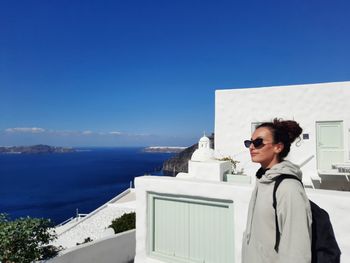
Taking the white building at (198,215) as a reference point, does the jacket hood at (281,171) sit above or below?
above

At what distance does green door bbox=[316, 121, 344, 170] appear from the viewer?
9688 mm

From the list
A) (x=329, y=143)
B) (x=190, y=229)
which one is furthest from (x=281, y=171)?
(x=329, y=143)

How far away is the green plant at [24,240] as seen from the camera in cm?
436

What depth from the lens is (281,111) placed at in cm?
1030

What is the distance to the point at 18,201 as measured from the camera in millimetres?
54781

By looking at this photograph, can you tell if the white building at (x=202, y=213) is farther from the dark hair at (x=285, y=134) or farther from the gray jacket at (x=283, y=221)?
the gray jacket at (x=283, y=221)

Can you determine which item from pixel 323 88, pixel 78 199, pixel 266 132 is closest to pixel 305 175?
pixel 323 88

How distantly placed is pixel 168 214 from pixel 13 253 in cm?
255

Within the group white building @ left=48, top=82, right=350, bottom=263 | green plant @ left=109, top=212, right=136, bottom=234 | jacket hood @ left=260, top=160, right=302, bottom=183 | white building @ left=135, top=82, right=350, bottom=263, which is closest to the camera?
jacket hood @ left=260, top=160, right=302, bottom=183

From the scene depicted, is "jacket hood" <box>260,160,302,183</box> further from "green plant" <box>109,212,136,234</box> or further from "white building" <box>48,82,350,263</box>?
"green plant" <box>109,212,136,234</box>

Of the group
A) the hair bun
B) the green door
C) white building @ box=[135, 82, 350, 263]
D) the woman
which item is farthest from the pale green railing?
the green door

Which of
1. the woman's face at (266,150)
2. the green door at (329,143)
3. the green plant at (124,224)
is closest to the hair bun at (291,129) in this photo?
the woman's face at (266,150)

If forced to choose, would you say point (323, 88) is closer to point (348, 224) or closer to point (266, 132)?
point (348, 224)

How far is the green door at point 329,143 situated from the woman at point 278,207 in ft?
28.6
